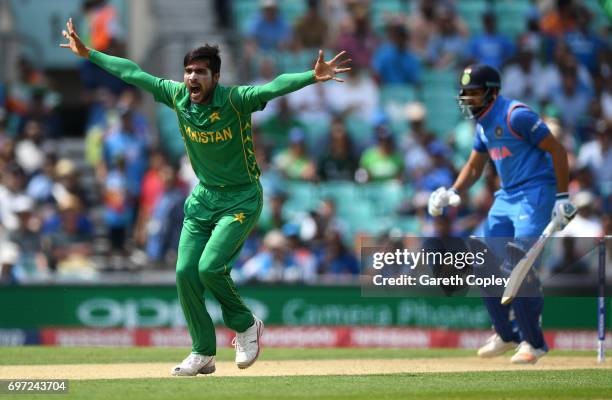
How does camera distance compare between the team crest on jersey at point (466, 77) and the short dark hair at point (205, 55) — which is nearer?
the short dark hair at point (205, 55)

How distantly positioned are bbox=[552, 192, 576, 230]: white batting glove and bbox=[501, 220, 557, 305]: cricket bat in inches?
4.5

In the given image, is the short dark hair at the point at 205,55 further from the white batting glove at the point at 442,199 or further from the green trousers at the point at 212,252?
the white batting glove at the point at 442,199

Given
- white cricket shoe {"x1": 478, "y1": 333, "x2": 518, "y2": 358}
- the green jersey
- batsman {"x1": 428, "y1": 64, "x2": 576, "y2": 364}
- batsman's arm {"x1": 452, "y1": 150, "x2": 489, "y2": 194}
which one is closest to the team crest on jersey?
batsman {"x1": 428, "y1": 64, "x2": 576, "y2": 364}

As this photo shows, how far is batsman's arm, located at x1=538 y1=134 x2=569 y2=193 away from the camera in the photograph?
10.4m

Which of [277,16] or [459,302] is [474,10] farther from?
[459,302]

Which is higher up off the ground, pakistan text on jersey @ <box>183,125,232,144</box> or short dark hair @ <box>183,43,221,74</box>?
short dark hair @ <box>183,43,221,74</box>

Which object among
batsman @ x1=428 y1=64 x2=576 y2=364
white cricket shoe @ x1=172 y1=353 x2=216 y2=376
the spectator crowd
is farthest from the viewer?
the spectator crowd

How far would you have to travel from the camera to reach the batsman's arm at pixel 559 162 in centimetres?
1041

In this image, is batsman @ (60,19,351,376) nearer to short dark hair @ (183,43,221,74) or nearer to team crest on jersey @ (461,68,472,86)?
short dark hair @ (183,43,221,74)

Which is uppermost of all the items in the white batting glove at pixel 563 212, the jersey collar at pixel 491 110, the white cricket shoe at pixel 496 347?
the jersey collar at pixel 491 110

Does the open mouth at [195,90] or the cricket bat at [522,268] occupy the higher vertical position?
the open mouth at [195,90]

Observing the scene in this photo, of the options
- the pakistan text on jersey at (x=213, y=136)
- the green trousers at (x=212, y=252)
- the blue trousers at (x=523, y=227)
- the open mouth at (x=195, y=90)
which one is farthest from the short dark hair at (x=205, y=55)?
the blue trousers at (x=523, y=227)

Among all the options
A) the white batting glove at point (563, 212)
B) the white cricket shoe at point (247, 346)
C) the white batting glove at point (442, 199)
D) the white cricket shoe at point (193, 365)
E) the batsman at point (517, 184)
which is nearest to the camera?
the white cricket shoe at point (193, 365)

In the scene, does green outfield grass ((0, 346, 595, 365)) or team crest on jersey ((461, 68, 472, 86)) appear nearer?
team crest on jersey ((461, 68, 472, 86))
